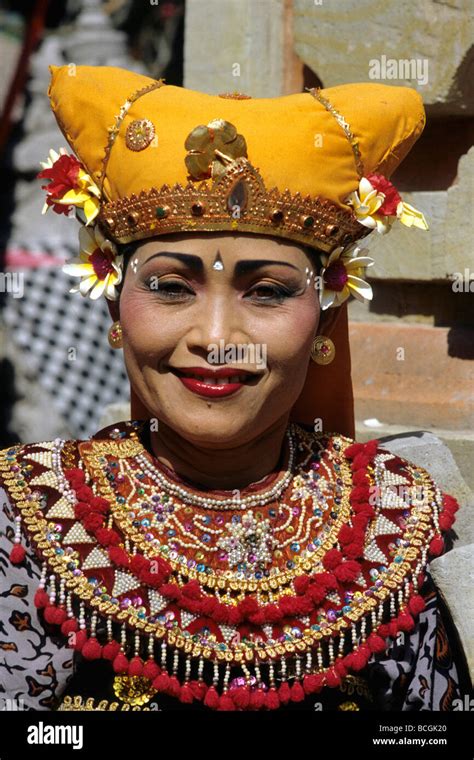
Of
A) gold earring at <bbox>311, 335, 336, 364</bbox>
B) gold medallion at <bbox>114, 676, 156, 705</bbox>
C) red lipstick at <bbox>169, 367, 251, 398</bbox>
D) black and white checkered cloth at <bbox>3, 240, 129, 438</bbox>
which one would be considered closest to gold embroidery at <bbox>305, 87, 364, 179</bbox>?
gold earring at <bbox>311, 335, 336, 364</bbox>

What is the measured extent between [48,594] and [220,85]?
1829mm

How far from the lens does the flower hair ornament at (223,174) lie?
7.47 ft

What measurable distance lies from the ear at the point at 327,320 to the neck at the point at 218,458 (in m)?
0.22

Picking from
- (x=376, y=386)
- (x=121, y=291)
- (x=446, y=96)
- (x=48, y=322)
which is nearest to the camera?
(x=121, y=291)

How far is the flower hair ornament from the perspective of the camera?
228 cm

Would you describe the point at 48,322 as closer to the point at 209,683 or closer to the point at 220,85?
the point at 220,85

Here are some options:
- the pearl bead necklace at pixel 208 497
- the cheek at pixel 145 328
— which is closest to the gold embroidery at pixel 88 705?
the pearl bead necklace at pixel 208 497

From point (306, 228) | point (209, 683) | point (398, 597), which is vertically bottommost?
point (209, 683)

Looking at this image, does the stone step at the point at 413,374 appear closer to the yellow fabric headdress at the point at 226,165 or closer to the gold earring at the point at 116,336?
the yellow fabric headdress at the point at 226,165

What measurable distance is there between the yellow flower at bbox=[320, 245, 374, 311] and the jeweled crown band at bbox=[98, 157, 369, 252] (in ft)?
0.43

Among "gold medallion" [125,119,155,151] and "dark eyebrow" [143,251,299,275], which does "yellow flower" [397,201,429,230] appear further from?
"gold medallion" [125,119,155,151]

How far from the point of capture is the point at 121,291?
8.04ft

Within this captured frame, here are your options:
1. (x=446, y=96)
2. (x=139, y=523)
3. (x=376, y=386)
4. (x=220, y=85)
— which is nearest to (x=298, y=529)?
(x=139, y=523)

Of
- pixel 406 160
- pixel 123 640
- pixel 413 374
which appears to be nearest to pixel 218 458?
pixel 123 640
